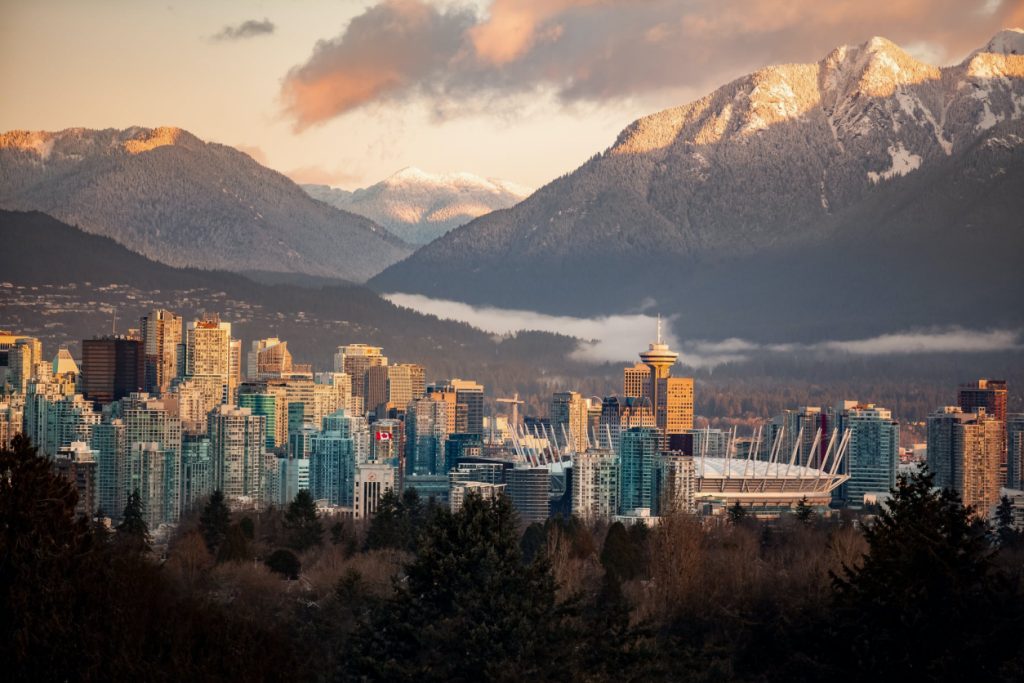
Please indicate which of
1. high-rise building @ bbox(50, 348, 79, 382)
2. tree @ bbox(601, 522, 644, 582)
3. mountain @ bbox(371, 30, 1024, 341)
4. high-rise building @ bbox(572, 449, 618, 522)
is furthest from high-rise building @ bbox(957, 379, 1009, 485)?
tree @ bbox(601, 522, 644, 582)

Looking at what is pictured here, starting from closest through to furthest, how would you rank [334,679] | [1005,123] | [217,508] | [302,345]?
[334,679], [217,508], [302,345], [1005,123]

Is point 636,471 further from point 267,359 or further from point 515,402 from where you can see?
point 267,359

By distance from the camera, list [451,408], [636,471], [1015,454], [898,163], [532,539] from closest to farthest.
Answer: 1. [532,539]
2. [636,471]
3. [1015,454]
4. [451,408]
5. [898,163]

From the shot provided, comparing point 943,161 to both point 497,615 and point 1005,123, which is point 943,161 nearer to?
point 1005,123

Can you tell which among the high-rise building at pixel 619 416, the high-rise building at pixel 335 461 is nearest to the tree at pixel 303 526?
the high-rise building at pixel 335 461

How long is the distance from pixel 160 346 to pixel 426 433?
2007 centimetres

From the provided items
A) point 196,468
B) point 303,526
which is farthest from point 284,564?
point 196,468

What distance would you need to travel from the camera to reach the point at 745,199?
580ft

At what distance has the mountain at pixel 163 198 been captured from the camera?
557 feet

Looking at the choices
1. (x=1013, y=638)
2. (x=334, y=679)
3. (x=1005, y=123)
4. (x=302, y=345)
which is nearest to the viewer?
(x=1013, y=638)

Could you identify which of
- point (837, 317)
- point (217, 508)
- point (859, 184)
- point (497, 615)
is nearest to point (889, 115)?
point (859, 184)

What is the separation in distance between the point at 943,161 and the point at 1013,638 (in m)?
146

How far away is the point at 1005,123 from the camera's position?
6417 inches

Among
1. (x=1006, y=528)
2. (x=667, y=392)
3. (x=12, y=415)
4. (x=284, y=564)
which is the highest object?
(x=667, y=392)
